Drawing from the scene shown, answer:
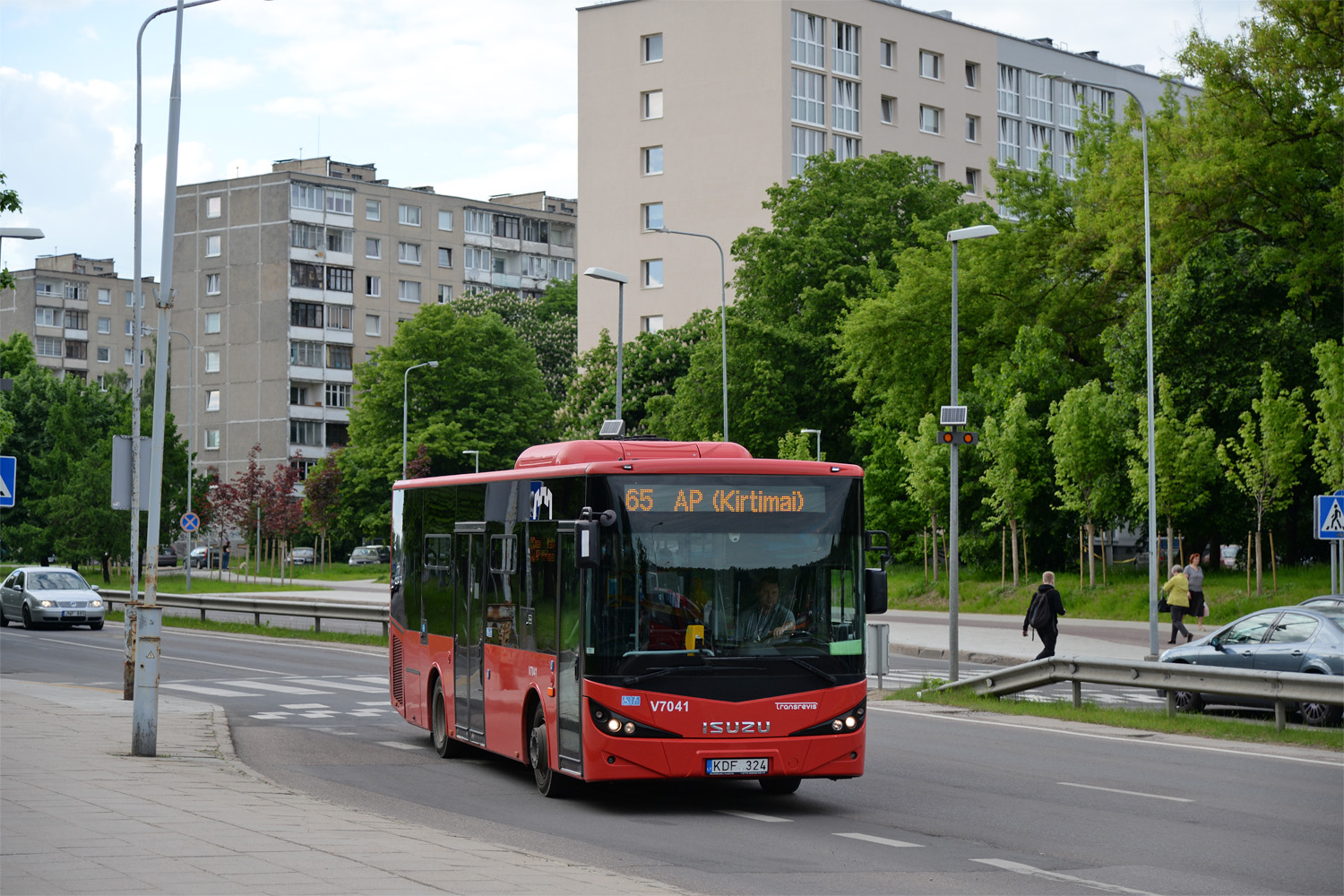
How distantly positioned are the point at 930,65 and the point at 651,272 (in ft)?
67.0

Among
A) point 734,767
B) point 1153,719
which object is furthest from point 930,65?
point 734,767

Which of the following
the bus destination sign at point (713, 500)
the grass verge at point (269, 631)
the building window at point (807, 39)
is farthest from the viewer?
the building window at point (807, 39)

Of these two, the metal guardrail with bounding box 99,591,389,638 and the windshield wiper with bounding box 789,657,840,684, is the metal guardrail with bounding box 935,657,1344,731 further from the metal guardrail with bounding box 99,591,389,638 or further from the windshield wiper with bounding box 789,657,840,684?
the metal guardrail with bounding box 99,591,389,638

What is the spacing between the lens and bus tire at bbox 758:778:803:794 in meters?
13.9

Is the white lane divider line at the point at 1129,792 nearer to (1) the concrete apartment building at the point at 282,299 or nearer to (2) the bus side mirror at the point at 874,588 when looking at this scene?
(2) the bus side mirror at the point at 874,588

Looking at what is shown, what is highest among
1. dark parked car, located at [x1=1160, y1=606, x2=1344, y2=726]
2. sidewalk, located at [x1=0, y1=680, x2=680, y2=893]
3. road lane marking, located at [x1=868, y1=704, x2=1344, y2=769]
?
dark parked car, located at [x1=1160, y1=606, x2=1344, y2=726]

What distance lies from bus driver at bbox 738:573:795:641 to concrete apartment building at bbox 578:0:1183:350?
6804 centimetres

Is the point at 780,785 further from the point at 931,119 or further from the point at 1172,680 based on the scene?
the point at 931,119

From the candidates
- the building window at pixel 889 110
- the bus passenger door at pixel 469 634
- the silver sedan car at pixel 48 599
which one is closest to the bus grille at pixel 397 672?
the bus passenger door at pixel 469 634

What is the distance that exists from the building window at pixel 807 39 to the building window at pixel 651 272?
12224 mm

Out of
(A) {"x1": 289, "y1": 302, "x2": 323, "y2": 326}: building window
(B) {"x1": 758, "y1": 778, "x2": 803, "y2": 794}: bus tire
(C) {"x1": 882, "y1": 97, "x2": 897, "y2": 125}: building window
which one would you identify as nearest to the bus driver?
(B) {"x1": 758, "y1": 778, "x2": 803, "y2": 794}: bus tire

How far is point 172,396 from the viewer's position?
113625 millimetres

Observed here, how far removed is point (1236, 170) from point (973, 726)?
2540 centimetres

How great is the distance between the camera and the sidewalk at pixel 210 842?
8727 millimetres
